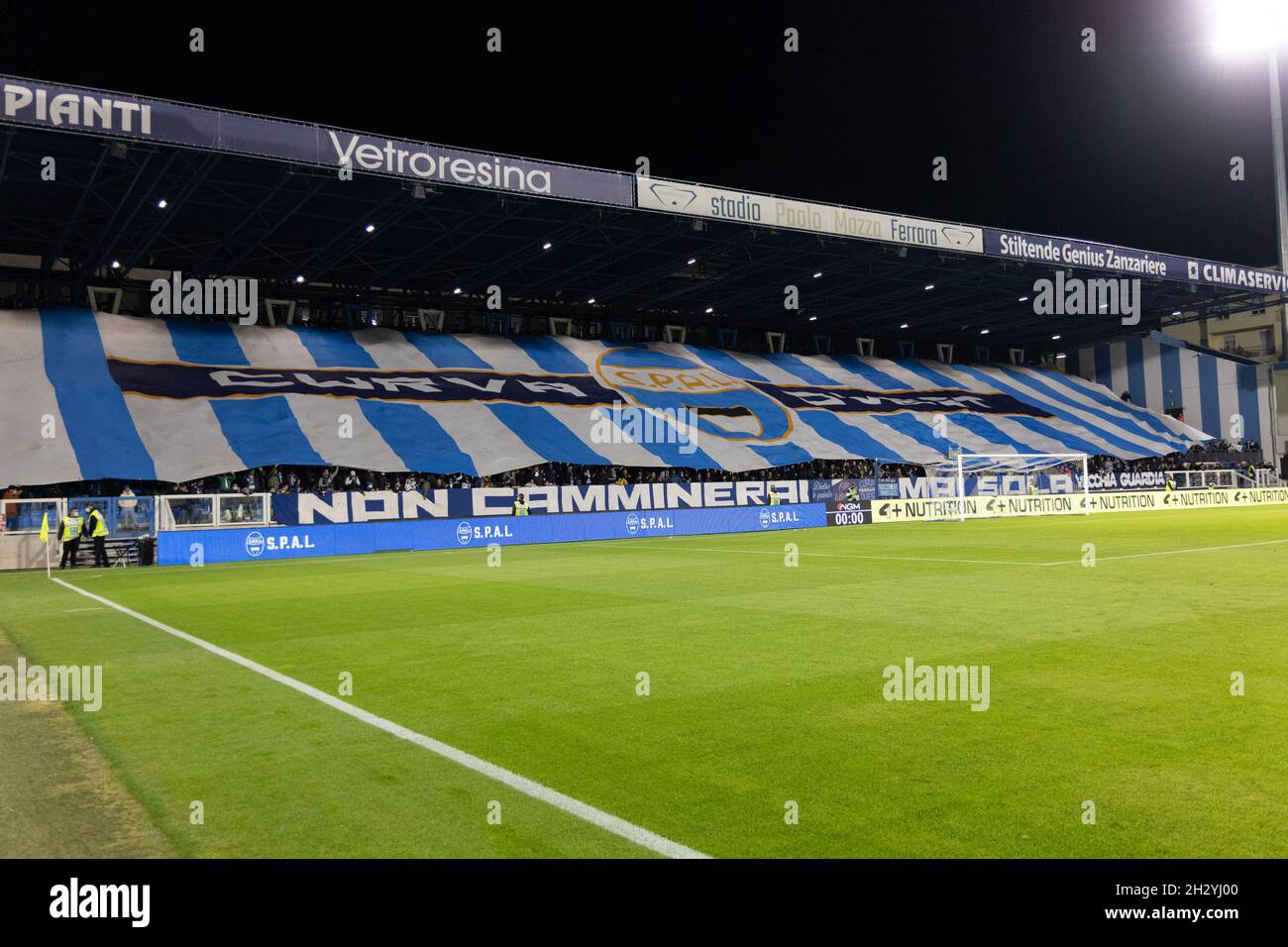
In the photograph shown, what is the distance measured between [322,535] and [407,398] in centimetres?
1201

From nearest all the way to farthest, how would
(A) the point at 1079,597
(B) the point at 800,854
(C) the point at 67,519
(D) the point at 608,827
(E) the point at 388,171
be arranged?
(B) the point at 800,854 → (D) the point at 608,827 → (A) the point at 1079,597 → (C) the point at 67,519 → (E) the point at 388,171

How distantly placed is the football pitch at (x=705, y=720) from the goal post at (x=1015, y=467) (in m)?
25.7

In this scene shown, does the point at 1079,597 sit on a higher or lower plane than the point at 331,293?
lower

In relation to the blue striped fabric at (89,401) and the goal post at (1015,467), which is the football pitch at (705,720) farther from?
the goal post at (1015,467)

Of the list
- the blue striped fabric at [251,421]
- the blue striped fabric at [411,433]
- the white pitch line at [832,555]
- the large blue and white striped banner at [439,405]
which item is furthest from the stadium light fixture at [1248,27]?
the blue striped fabric at [251,421]

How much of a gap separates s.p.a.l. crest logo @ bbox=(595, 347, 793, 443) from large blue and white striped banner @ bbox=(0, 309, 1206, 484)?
123mm

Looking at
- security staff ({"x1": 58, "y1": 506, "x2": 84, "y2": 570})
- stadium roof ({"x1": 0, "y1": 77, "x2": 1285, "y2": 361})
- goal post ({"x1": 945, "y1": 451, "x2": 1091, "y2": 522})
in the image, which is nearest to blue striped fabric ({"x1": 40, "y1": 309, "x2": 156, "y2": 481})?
stadium roof ({"x1": 0, "y1": 77, "x2": 1285, "y2": 361})

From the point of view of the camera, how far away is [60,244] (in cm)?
3656

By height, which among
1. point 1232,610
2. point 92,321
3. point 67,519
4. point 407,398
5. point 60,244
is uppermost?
point 60,244

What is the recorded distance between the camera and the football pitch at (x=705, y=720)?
177 inches

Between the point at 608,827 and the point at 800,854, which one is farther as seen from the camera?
the point at 608,827
